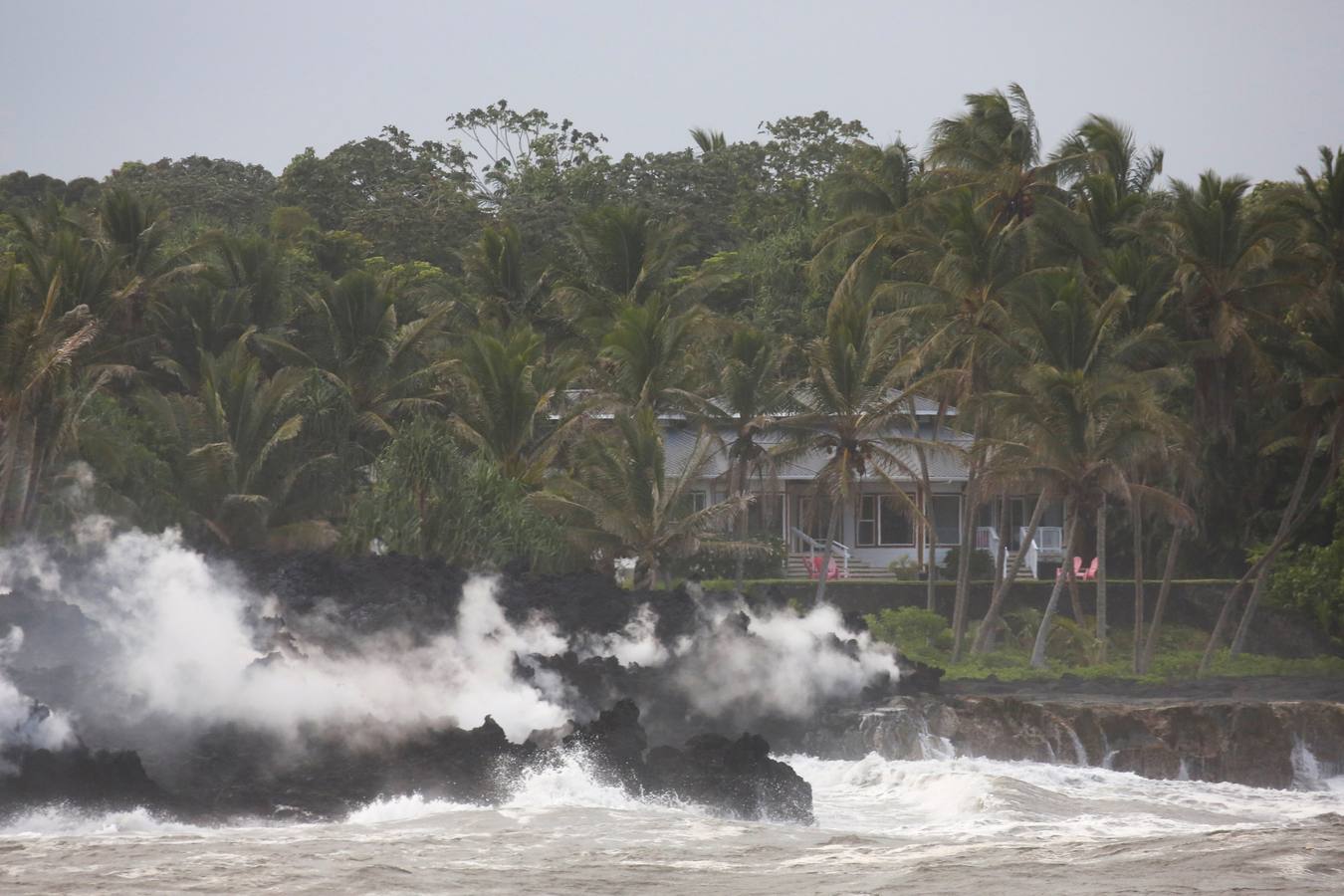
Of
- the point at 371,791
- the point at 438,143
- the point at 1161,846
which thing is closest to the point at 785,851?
the point at 1161,846

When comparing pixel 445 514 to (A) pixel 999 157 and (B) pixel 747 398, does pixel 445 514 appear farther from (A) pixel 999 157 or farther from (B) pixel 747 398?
(A) pixel 999 157

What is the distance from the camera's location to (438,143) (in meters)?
62.1

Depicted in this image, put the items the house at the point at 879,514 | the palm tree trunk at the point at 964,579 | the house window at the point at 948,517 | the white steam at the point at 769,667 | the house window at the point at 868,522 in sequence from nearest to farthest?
the white steam at the point at 769,667, the palm tree trunk at the point at 964,579, the house at the point at 879,514, the house window at the point at 868,522, the house window at the point at 948,517

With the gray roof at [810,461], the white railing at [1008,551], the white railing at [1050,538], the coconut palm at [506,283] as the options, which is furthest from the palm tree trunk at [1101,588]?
the coconut palm at [506,283]

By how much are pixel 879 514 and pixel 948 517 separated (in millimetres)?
1893

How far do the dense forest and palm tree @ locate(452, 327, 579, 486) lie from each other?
0.07 meters

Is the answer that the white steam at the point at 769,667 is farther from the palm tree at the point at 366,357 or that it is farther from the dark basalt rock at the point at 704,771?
the palm tree at the point at 366,357

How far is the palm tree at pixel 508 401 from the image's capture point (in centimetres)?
3378

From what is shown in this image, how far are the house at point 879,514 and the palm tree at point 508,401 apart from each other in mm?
5434

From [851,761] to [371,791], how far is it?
8.89 metres

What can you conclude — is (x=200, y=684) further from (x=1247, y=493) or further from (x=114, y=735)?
(x=1247, y=493)

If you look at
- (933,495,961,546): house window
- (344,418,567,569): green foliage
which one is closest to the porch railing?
(933,495,961,546): house window

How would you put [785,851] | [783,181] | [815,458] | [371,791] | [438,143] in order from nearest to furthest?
[785,851] < [371,791] < [815,458] < [783,181] < [438,143]

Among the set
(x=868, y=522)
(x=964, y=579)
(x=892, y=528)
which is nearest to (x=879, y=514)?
(x=868, y=522)
